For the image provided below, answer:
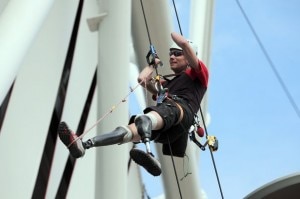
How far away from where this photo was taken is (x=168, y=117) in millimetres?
7922

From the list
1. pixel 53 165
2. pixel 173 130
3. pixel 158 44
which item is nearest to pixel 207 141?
pixel 173 130

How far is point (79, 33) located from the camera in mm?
15281

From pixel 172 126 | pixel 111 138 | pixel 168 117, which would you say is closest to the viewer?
pixel 111 138

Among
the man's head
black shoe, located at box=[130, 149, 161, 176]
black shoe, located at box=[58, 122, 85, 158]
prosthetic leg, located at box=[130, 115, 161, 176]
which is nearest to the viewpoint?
black shoe, located at box=[58, 122, 85, 158]

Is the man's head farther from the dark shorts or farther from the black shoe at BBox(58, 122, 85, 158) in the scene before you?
the black shoe at BBox(58, 122, 85, 158)

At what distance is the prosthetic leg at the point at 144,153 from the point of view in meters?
7.37

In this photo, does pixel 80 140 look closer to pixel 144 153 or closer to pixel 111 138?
pixel 111 138

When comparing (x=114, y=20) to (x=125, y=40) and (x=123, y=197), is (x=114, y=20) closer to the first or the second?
(x=125, y=40)

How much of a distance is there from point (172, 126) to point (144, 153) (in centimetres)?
76

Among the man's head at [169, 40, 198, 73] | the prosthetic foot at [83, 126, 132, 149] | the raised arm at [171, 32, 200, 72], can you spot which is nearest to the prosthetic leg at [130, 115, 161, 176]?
the prosthetic foot at [83, 126, 132, 149]

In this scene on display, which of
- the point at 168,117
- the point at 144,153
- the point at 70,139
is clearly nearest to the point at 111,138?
the point at 70,139

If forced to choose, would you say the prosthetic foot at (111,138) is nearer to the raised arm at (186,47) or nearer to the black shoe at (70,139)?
the black shoe at (70,139)

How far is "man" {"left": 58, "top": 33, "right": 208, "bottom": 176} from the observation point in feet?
23.8

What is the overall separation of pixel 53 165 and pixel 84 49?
3.12 m
